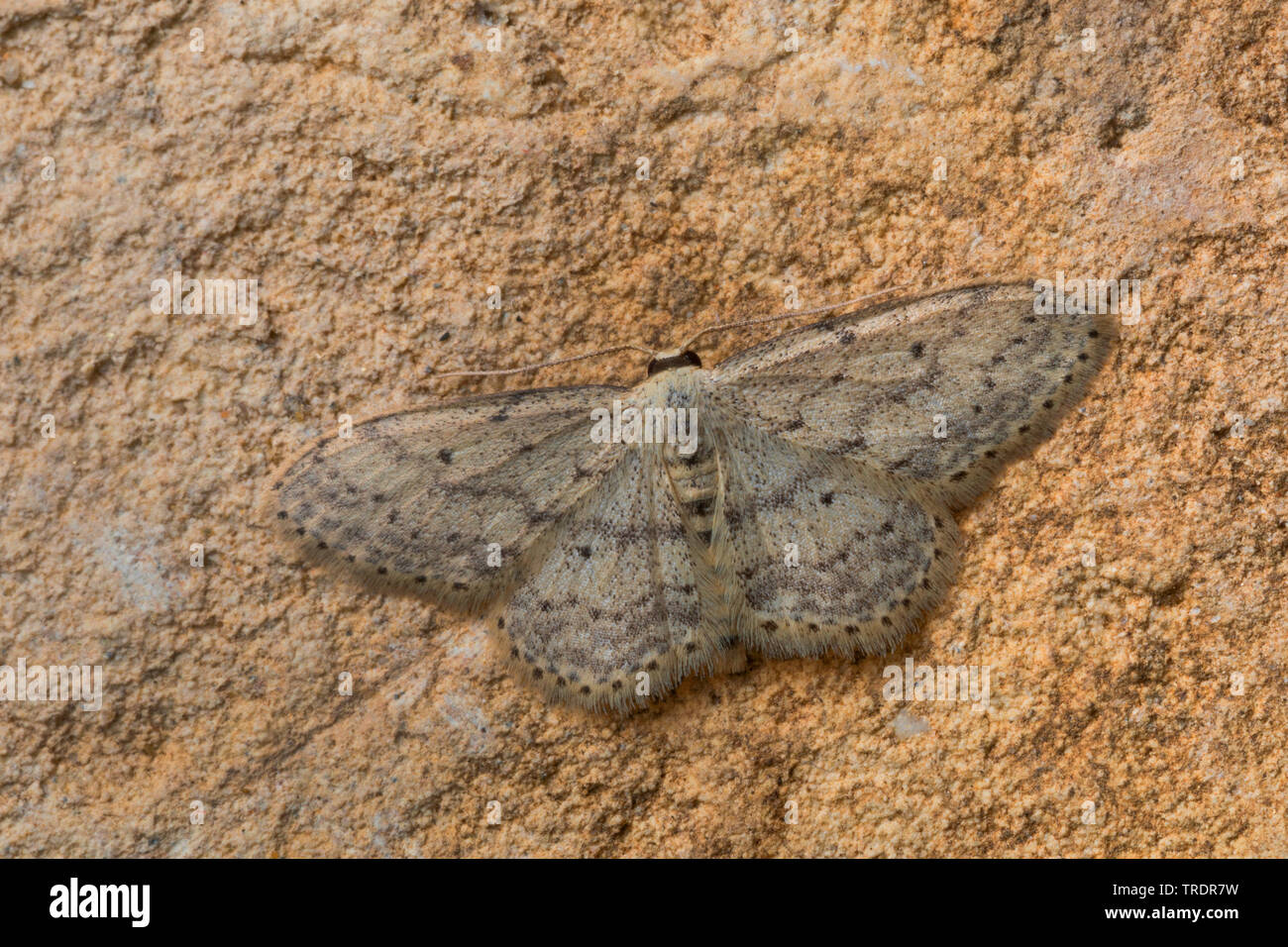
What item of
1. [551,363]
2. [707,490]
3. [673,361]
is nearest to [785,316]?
[673,361]

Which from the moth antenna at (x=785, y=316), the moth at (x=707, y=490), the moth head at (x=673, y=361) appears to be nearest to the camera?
the moth at (x=707, y=490)

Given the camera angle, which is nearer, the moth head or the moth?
the moth

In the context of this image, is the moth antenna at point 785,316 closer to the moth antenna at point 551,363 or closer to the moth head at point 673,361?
the moth head at point 673,361

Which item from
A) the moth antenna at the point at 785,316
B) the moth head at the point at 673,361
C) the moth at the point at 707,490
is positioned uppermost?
the moth antenna at the point at 785,316

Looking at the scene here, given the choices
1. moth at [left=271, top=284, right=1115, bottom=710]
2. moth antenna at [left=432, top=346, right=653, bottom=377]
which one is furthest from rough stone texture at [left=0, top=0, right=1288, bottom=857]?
moth at [left=271, top=284, right=1115, bottom=710]

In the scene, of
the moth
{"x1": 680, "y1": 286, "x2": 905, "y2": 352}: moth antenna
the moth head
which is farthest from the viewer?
{"x1": 680, "y1": 286, "x2": 905, "y2": 352}: moth antenna

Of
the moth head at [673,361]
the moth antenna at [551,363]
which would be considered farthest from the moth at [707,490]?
the moth antenna at [551,363]

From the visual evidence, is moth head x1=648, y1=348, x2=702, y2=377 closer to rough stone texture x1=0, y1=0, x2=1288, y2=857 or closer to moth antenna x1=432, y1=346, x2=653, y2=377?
moth antenna x1=432, y1=346, x2=653, y2=377

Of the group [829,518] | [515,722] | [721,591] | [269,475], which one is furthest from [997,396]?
[269,475]

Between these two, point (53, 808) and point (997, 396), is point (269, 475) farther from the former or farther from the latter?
point (997, 396)
